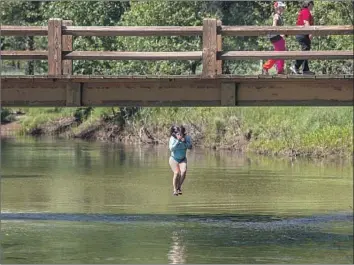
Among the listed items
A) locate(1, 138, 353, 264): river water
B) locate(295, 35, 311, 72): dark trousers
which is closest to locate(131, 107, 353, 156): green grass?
locate(1, 138, 353, 264): river water

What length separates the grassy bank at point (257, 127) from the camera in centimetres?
4653

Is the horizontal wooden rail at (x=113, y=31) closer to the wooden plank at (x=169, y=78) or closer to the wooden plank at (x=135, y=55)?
the wooden plank at (x=135, y=55)

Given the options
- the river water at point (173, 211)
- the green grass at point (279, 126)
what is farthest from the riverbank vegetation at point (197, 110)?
the river water at point (173, 211)

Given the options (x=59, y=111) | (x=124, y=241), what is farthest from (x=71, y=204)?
(x=59, y=111)

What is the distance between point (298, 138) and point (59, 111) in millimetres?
20397

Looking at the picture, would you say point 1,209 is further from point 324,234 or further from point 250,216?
point 324,234

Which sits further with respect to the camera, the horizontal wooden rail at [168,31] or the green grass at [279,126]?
the green grass at [279,126]

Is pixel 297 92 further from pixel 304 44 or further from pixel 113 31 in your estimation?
pixel 113 31

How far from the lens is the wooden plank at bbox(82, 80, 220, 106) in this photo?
74.6 ft

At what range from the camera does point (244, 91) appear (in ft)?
74.3

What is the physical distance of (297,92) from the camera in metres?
22.5

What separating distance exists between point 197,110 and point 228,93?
30.6 meters

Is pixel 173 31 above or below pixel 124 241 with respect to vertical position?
above

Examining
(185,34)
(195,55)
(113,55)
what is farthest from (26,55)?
(195,55)
